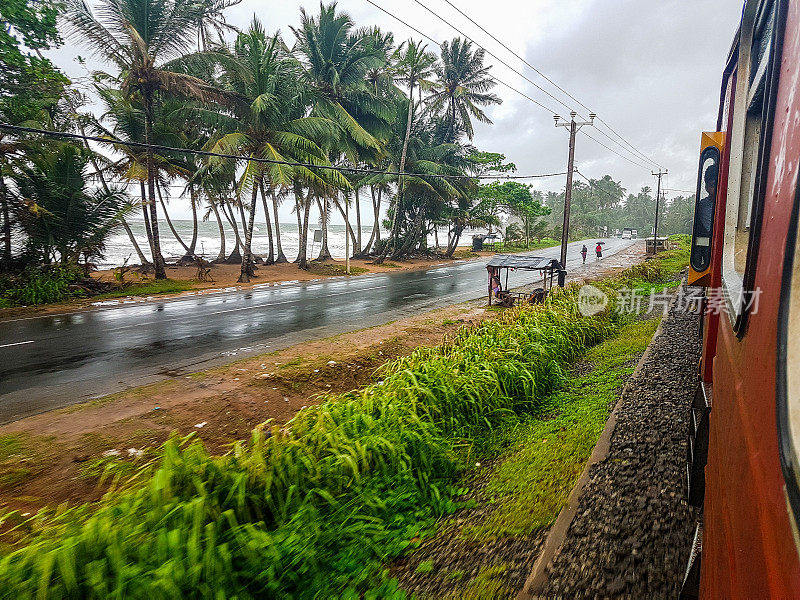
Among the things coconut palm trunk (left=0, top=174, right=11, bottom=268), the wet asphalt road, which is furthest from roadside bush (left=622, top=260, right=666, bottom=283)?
coconut palm trunk (left=0, top=174, right=11, bottom=268)

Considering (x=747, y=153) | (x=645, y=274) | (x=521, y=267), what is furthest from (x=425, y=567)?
(x=645, y=274)

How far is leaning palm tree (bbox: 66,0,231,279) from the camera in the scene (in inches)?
523

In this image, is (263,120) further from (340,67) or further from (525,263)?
→ (525,263)

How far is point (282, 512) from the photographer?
2.82 metres

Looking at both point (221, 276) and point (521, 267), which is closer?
point (521, 267)

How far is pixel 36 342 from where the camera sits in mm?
8312

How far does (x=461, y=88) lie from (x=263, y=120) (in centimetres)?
1543

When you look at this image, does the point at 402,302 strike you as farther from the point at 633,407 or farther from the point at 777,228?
the point at 777,228

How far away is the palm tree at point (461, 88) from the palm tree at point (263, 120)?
36.9ft

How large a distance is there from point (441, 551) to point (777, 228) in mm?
2692

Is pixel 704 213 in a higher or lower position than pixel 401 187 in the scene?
lower

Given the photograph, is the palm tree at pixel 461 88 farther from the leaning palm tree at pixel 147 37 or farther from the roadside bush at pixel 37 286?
the roadside bush at pixel 37 286

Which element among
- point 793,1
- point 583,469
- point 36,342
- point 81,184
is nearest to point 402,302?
point 36,342
